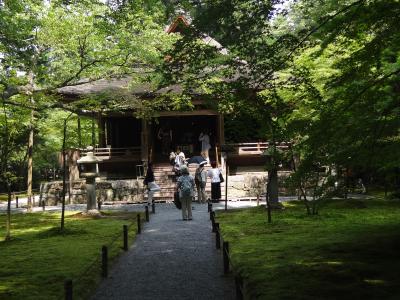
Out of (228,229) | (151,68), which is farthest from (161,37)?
(228,229)

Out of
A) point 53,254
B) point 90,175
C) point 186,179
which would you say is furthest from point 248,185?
point 53,254

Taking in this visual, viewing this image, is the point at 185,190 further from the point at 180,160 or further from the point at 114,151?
the point at 114,151

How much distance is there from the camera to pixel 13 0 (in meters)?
14.3

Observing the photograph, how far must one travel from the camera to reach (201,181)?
17906 mm

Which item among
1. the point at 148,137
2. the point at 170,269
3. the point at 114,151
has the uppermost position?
the point at 148,137

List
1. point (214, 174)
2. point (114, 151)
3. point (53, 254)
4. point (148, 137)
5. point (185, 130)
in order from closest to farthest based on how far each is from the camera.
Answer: point (53, 254)
point (214, 174)
point (148, 137)
point (114, 151)
point (185, 130)

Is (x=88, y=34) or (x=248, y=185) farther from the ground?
(x=88, y=34)

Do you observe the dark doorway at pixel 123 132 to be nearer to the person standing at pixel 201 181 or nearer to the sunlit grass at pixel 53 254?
the person standing at pixel 201 181

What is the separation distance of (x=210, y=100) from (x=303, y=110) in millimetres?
5319

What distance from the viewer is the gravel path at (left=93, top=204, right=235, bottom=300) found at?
6.30 m

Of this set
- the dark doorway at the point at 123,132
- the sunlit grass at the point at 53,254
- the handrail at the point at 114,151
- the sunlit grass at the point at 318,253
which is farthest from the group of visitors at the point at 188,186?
the dark doorway at the point at 123,132

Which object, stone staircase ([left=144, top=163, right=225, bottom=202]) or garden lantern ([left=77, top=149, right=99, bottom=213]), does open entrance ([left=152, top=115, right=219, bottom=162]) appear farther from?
garden lantern ([left=77, top=149, right=99, bottom=213])

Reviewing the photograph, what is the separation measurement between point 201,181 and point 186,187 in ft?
16.0

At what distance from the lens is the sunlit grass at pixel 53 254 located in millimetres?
6562
